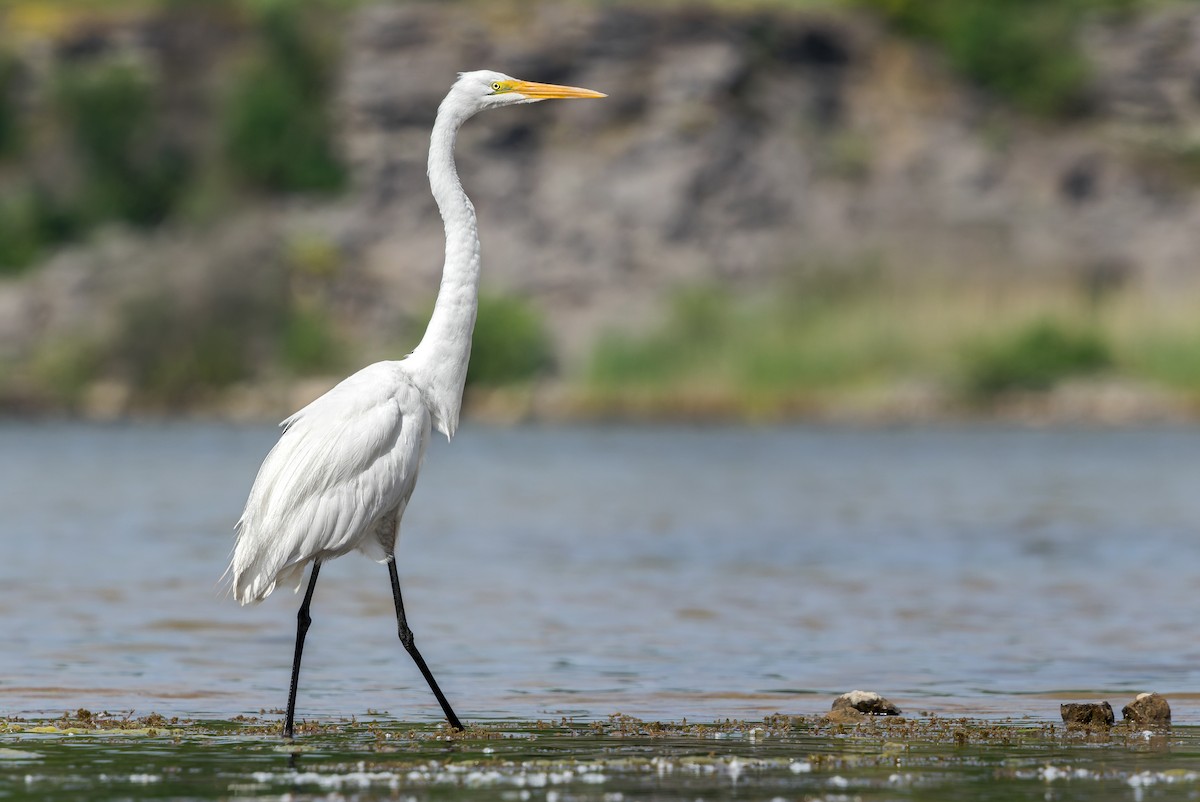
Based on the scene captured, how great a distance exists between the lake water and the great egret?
1.17 meters

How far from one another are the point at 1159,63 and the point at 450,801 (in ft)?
214

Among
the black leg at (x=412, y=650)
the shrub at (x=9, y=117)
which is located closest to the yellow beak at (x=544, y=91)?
the black leg at (x=412, y=650)

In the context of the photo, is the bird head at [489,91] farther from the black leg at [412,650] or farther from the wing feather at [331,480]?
the black leg at [412,650]

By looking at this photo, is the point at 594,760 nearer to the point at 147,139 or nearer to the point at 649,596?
the point at 649,596

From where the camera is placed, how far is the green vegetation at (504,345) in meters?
53.3

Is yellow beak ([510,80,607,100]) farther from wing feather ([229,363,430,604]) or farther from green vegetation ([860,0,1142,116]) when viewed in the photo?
green vegetation ([860,0,1142,116])

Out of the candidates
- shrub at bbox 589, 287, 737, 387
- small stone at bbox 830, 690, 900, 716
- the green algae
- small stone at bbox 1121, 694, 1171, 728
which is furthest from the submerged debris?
shrub at bbox 589, 287, 737, 387

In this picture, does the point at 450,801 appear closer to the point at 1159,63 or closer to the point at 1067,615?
the point at 1067,615

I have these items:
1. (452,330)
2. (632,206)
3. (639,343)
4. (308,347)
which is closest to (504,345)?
(639,343)

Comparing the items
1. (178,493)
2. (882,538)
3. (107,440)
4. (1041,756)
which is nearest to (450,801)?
(1041,756)

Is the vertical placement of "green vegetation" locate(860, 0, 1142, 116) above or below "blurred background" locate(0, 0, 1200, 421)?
above

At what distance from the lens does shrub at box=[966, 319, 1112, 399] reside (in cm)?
4803

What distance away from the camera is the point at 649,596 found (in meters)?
17.3

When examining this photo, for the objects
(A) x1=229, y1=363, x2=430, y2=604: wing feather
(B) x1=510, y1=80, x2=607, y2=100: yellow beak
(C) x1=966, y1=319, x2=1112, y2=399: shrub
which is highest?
(C) x1=966, y1=319, x2=1112, y2=399: shrub
